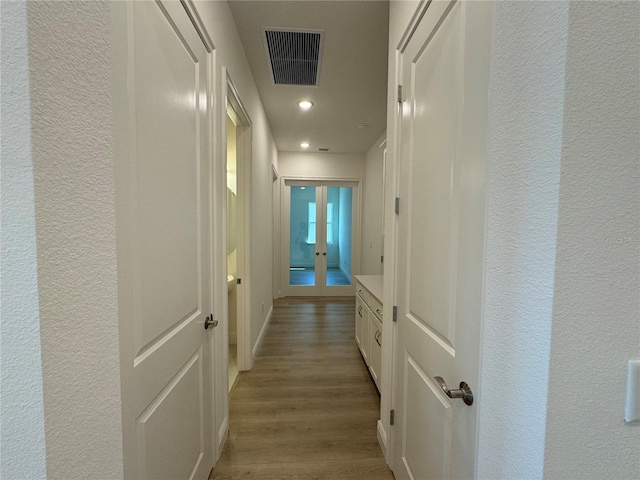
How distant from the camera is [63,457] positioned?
17.1 inches

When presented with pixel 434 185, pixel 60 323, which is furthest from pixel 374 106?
pixel 60 323

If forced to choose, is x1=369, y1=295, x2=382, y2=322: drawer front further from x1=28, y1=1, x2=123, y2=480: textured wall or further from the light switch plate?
x1=28, y1=1, x2=123, y2=480: textured wall

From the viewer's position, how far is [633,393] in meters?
0.50

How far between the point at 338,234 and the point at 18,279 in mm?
5000

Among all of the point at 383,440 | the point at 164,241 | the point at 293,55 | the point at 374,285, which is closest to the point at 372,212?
the point at 374,285

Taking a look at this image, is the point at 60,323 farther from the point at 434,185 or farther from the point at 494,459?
the point at 434,185

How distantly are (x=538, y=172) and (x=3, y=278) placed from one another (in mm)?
904

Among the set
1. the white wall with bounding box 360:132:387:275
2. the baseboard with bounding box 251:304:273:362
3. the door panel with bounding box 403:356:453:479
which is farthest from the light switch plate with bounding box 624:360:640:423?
the white wall with bounding box 360:132:387:275

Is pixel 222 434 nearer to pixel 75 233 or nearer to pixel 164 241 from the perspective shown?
pixel 164 241

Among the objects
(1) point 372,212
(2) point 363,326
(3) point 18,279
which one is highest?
(1) point 372,212

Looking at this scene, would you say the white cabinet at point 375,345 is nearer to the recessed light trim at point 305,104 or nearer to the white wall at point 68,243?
the white wall at point 68,243

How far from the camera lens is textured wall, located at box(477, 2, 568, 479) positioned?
0.48 metres

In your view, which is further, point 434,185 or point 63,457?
point 434,185

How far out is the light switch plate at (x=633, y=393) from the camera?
0.49m
